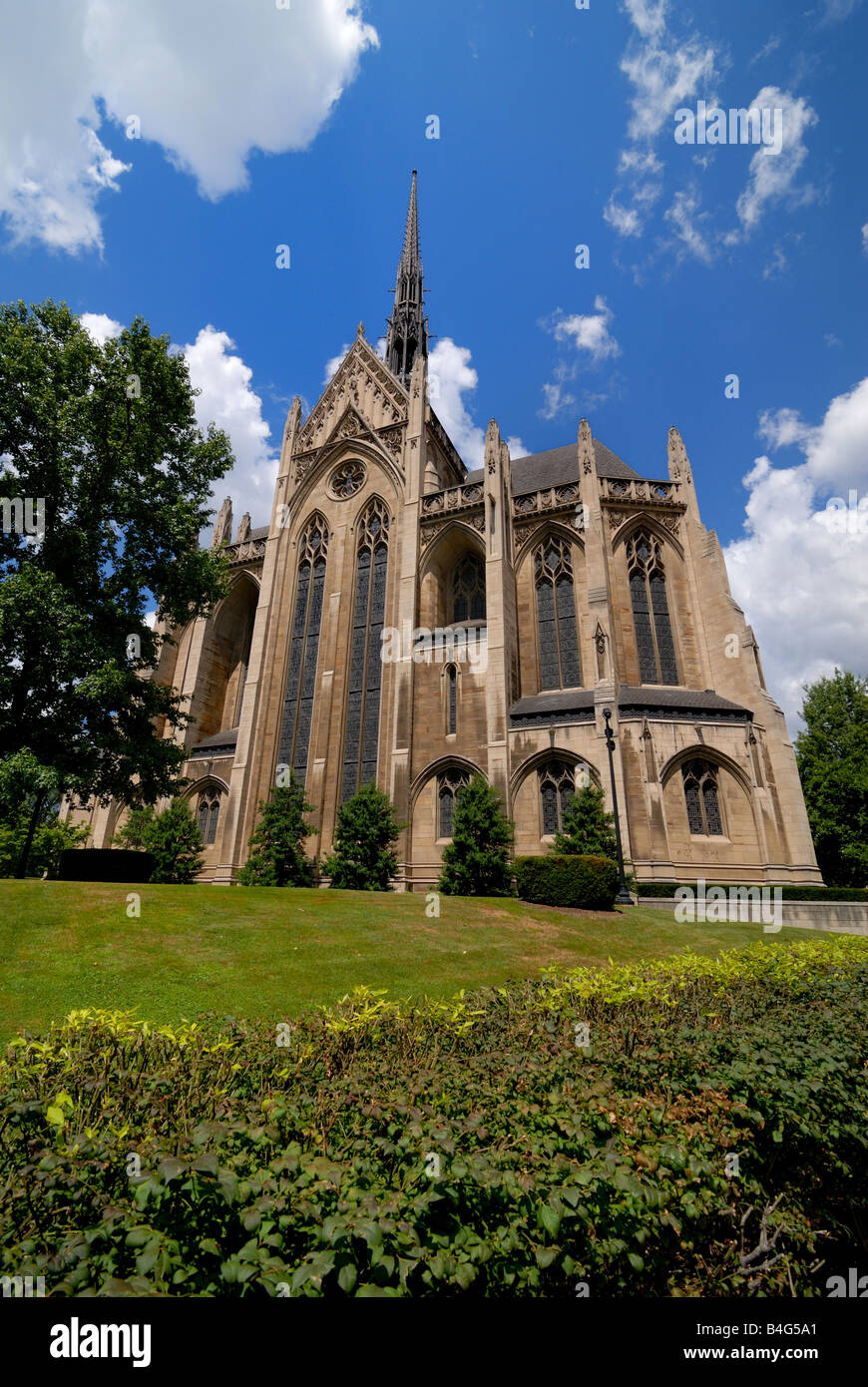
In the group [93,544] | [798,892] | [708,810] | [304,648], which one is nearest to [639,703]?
[708,810]

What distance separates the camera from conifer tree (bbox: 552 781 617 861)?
67.6 feet

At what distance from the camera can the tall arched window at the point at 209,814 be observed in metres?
29.8

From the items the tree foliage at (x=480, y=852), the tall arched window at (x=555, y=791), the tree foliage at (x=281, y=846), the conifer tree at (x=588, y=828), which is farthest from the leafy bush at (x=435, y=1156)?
the tree foliage at (x=281, y=846)

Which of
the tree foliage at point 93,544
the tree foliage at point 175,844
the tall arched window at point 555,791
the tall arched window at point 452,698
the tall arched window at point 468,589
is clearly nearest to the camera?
the tree foliage at point 93,544

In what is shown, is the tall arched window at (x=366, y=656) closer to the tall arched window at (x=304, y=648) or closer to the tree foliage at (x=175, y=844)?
the tall arched window at (x=304, y=648)

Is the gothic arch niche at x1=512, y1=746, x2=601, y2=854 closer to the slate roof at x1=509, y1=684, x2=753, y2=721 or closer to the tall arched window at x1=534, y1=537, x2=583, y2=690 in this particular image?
the slate roof at x1=509, y1=684, x2=753, y2=721

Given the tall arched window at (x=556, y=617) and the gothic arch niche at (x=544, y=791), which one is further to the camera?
the tall arched window at (x=556, y=617)

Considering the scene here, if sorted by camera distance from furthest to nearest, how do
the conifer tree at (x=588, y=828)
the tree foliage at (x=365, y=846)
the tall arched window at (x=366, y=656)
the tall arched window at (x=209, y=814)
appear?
the tall arched window at (x=209, y=814) < the tall arched window at (x=366, y=656) < the tree foliage at (x=365, y=846) < the conifer tree at (x=588, y=828)

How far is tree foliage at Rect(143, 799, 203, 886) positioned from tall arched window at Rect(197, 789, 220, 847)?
2528 millimetres

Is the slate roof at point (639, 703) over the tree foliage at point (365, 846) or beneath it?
over

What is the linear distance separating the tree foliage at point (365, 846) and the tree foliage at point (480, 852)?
9.16ft
